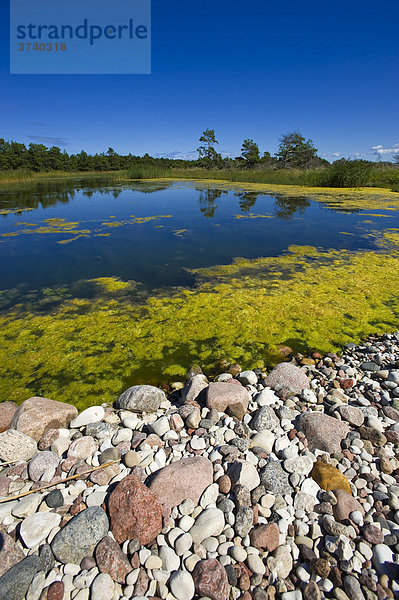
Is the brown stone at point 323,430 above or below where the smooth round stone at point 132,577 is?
above

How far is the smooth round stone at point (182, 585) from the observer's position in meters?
1.46

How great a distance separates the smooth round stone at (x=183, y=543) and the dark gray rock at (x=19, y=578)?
73 centimetres

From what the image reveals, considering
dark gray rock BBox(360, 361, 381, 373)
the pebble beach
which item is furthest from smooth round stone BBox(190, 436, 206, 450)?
dark gray rock BBox(360, 361, 381, 373)

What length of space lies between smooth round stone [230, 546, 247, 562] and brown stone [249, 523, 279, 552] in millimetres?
85

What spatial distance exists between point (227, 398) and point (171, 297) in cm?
273

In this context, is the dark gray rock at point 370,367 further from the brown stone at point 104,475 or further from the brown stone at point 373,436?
the brown stone at point 104,475

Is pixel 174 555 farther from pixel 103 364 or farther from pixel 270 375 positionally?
pixel 103 364

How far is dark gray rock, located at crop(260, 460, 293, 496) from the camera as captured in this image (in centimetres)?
197

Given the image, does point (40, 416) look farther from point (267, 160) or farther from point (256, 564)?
point (267, 160)

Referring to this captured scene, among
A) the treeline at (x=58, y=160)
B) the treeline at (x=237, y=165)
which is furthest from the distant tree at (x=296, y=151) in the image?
the treeline at (x=58, y=160)

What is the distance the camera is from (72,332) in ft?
13.5

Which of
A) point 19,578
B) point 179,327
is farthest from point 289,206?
point 19,578

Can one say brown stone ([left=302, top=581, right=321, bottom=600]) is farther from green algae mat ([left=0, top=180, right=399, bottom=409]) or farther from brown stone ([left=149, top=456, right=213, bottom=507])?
green algae mat ([left=0, top=180, right=399, bottom=409])

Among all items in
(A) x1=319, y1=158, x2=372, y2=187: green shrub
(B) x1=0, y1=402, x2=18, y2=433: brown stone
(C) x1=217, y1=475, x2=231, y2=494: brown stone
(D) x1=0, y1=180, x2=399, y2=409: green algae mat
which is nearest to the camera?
(C) x1=217, y1=475, x2=231, y2=494: brown stone
